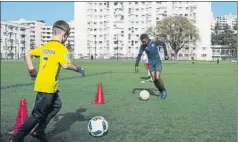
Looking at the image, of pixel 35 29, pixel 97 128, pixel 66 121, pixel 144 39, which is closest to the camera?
pixel 97 128

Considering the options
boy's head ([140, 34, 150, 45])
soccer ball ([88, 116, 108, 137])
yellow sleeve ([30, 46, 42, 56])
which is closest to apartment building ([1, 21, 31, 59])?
boy's head ([140, 34, 150, 45])

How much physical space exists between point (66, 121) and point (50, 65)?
7.29ft

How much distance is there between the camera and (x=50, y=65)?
524cm

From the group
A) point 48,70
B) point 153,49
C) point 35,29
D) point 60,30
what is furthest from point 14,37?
point 48,70

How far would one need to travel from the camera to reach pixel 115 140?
5.62 meters

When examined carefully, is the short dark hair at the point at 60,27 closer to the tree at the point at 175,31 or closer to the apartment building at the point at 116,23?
the tree at the point at 175,31

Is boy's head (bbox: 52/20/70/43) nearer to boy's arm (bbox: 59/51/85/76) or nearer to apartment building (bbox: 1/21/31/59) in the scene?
boy's arm (bbox: 59/51/85/76)

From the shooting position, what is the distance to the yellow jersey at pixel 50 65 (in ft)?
17.1

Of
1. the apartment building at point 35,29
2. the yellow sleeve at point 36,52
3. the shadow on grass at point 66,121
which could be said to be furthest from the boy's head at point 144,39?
the apartment building at point 35,29

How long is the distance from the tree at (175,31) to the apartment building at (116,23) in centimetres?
1849

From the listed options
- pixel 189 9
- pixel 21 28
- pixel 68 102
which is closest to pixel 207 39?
pixel 189 9

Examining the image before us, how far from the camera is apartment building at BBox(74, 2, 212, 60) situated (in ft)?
429

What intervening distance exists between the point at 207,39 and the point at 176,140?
122093mm

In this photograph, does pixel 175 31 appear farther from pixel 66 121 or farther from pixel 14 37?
pixel 66 121
